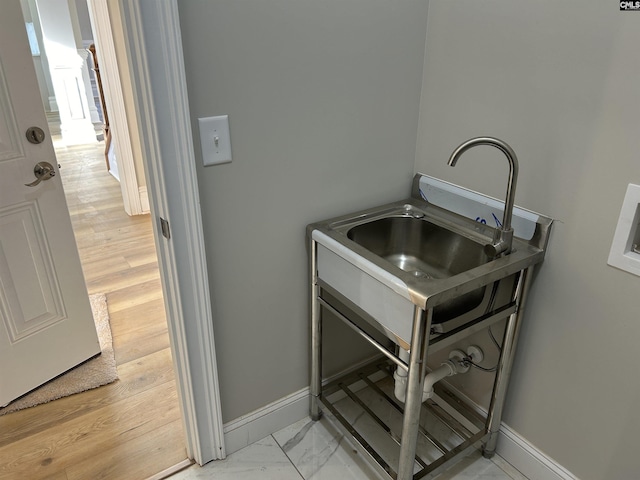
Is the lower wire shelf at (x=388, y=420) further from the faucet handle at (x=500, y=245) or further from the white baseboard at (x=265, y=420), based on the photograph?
the faucet handle at (x=500, y=245)

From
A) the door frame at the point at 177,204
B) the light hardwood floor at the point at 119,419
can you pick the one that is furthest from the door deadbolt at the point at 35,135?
the light hardwood floor at the point at 119,419

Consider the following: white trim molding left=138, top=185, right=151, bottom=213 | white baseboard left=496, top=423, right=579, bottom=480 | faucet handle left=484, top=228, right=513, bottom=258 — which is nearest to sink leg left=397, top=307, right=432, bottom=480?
faucet handle left=484, top=228, right=513, bottom=258

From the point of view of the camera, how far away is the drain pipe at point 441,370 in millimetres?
1467

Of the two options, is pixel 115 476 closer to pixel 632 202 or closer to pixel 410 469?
pixel 410 469

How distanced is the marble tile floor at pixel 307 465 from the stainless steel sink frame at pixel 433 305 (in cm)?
8

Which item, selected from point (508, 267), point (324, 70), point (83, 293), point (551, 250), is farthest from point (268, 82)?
point (83, 293)

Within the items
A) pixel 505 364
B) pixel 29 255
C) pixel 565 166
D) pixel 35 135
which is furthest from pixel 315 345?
pixel 35 135

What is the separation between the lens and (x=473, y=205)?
61.2 inches

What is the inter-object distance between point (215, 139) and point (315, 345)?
2.61ft

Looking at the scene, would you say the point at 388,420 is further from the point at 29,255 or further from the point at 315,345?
the point at 29,255

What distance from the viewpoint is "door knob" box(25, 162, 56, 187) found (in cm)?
178

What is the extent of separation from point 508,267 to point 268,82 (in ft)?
2.74

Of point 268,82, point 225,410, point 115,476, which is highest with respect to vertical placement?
point 268,82

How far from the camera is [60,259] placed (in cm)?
195
